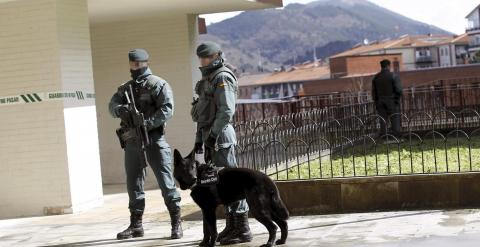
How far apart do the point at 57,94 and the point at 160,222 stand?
8.73 feet

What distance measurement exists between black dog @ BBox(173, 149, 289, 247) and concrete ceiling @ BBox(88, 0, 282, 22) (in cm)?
510

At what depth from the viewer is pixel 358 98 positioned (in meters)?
20.6

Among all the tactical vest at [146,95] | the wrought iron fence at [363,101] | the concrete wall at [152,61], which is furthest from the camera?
the wrought iron fence at [363,101]

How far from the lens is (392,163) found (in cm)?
1185

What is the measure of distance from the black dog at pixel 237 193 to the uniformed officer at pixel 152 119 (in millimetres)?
850

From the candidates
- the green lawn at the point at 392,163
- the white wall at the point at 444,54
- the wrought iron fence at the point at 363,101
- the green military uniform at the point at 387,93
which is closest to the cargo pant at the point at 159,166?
the green lawn at the point at 392,163

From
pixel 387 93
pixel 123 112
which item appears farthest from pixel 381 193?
pixel 387 93

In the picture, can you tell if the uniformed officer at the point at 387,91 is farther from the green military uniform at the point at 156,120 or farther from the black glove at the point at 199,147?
the black glove at the point at 199,147

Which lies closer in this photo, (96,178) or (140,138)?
(140,138)

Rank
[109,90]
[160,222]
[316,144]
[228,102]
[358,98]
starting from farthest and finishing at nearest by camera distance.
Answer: [358,98], [109,90], [316,144], [160,222], [228,102]

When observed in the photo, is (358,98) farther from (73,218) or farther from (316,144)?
(73,218)

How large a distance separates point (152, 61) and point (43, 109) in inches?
143

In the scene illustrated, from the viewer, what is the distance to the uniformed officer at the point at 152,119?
8.49 m

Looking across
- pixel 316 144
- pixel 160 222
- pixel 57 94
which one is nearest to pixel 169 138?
pixel 316 144
